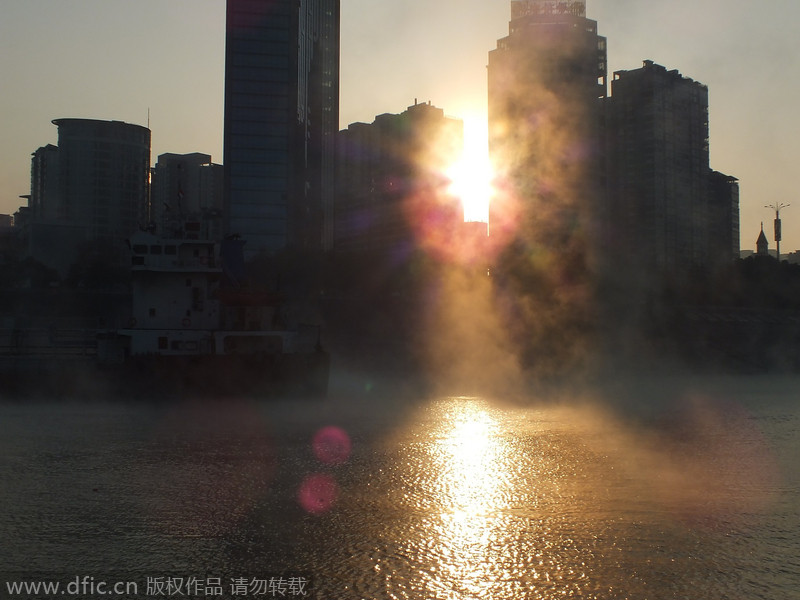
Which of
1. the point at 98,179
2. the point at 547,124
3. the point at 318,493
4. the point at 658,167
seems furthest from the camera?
the point at 98,179

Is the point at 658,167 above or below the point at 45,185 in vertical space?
below

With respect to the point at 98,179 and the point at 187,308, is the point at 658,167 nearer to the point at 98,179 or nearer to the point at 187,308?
the point at 187,308

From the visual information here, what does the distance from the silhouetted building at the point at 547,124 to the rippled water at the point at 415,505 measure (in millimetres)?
61155

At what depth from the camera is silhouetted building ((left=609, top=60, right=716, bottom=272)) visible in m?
97.0

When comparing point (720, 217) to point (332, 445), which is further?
point (720, 217)

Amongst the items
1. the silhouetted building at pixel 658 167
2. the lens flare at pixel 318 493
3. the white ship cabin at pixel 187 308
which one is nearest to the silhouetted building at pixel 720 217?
the silhouetted building at pixel 658 167

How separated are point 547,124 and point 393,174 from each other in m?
36.3

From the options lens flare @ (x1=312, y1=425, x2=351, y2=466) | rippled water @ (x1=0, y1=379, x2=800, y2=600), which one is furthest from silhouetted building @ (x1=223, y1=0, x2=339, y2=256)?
rippled water @ (x1=0, y1=379, x2=800, y2=600)

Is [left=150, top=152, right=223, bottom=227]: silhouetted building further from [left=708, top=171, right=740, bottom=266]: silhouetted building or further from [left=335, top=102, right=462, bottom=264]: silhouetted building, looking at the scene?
[left=708, top=171, right=740, bottom=266]: silhouetted building

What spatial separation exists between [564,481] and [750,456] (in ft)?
20.5

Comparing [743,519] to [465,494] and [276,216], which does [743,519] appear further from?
[276,216]

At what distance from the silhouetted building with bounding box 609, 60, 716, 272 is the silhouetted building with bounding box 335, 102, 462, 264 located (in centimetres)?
2515

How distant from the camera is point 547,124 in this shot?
89.4 m

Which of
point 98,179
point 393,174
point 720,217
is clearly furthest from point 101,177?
point 720,217
